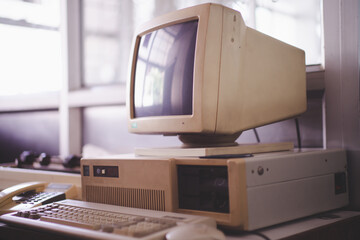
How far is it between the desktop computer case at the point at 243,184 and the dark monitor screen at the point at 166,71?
182 millimetres

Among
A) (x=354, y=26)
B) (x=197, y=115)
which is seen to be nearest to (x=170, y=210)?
(x=197, y=115)

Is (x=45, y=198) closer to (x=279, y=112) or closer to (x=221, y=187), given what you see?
(x=221, y=187)

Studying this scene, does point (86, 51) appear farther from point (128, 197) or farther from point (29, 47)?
point (128, 197)

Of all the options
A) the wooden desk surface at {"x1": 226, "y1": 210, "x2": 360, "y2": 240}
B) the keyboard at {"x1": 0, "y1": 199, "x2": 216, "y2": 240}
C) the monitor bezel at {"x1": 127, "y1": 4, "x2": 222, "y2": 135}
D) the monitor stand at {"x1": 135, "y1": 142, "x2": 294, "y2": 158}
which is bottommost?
the wooden desk surface at {"x1": 226, "y1": 210, "x2": 360, "y2": 240}

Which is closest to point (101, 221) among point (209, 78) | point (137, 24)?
point (209, 78)

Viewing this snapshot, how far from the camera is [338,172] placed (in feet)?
3.63

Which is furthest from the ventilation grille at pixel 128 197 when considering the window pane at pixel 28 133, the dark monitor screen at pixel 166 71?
the window pane at pixel 28 133

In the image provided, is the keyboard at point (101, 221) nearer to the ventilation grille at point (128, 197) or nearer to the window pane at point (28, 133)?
the ventilation grille at point (128, 197)

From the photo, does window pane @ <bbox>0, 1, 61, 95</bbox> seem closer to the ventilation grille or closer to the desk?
the ventilation grille

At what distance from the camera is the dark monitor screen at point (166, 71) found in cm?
101

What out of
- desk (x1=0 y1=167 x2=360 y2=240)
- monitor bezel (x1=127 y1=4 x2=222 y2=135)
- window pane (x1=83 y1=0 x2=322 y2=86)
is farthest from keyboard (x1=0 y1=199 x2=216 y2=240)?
window pane (x1=83 y1=0 x2=322 y2=86)

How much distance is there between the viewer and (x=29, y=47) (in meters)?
2.62

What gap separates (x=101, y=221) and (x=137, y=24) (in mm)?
1371

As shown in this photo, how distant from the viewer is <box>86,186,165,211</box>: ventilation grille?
0.94 meters
